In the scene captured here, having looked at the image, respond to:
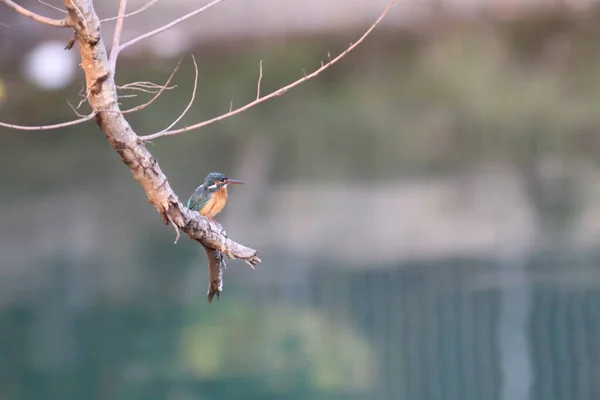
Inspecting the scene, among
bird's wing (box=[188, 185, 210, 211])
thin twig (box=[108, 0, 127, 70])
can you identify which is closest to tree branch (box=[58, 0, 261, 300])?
thin twig (box=[108, 0, 127, 70])

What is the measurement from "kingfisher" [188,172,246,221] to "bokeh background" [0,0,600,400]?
5.17ft

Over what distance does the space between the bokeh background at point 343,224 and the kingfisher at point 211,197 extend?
62.0 inches

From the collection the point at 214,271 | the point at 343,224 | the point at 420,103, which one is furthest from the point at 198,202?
the point at 420,103

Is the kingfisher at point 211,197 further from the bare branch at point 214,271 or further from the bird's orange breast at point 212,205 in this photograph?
the bare branch at point 214,271

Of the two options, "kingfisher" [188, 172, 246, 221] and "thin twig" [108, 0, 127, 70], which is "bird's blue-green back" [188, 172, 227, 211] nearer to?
"kingfisher" [188, 172, 246, 221]

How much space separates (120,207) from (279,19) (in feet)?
3.08

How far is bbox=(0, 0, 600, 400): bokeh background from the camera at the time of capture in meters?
3.08

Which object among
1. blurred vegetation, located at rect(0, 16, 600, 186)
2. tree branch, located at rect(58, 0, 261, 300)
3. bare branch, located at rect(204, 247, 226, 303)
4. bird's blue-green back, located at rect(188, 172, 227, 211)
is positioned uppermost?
blurred vegetation, located at rect(0, 16, 600, 186)

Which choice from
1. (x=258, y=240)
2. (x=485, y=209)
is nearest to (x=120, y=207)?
(x=258, y=240)

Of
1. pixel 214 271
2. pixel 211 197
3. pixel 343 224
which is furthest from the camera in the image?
pixel 343 224

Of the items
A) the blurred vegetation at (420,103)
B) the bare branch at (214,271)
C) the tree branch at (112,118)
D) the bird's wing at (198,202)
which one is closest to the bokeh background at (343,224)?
the blurred vegetation at (420,103)

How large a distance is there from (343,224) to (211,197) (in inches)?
65.3

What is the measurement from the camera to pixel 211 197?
146cm

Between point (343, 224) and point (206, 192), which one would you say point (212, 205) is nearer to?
point (206, 192)
